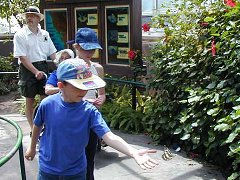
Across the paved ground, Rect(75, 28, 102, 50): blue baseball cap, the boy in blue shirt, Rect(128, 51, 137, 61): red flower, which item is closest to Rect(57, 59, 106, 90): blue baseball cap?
the boy in blue shirt

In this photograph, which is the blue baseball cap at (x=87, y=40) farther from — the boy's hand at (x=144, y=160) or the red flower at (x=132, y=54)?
the red flower at (x=132, y=54)

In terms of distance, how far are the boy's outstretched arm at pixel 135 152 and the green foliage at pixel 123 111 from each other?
10.9 ft

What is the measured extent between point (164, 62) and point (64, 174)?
9.60 ft

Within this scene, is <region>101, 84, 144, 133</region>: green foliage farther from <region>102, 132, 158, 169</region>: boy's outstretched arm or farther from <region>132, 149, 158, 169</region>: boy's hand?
<region>132, 149, 158, 169</region>: boy's hand

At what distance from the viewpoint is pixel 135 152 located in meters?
2.16

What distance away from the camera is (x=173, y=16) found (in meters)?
5.46

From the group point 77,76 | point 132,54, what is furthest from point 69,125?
point 132,54

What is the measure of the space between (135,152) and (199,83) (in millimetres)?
2618

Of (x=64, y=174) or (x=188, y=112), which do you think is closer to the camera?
(x=64, y=174)

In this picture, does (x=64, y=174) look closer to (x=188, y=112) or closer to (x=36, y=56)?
(x=188, y=112)

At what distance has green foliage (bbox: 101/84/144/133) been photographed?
5.79 m

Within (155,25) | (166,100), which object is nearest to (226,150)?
(166,100)

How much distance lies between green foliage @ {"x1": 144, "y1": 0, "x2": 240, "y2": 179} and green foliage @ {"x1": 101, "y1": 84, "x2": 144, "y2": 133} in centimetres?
24

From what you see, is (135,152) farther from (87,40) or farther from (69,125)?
(87,40)
